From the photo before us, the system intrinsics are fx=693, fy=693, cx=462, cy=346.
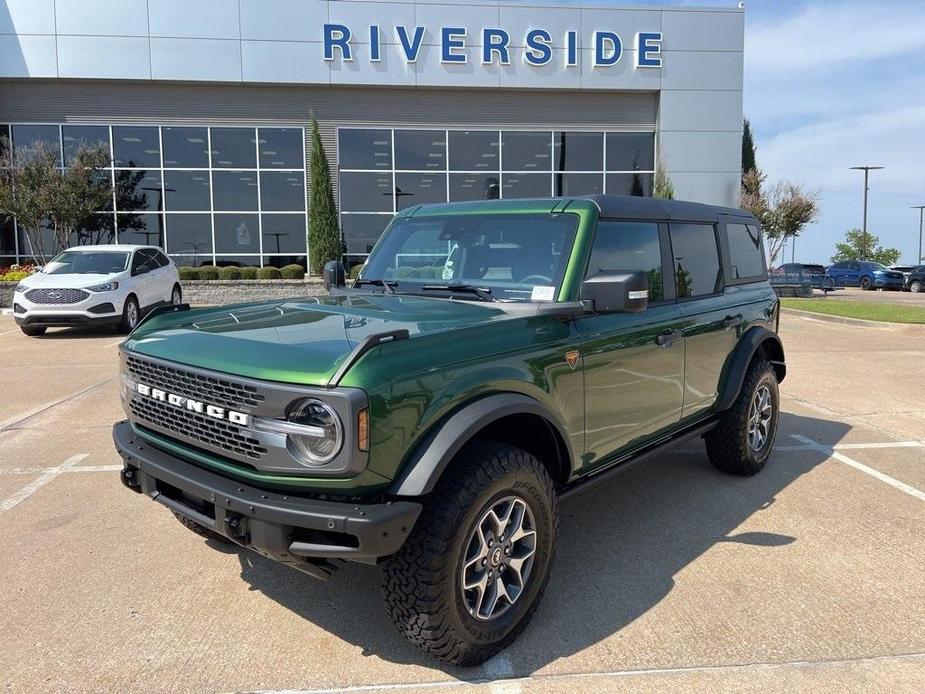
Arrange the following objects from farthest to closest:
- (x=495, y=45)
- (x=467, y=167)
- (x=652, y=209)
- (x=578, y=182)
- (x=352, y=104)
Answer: (x=578, y=182) → (x=467, y=167) → (x=352, y=104) → (x=495, y=45) → (x=652, y=209)

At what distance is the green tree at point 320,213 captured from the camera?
71.4ft

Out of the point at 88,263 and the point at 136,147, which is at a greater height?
the point at 136,147

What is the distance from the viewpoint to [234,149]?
73.9 ft

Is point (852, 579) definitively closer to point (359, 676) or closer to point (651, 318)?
point (651, 318)

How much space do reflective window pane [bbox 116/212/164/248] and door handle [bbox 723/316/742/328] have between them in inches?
857

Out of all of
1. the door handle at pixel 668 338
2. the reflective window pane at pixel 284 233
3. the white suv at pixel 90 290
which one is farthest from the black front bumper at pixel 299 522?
the reflective window pane at pixel 284 233

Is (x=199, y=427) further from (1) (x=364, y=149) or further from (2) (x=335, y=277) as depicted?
(1) (x=364, y=149)

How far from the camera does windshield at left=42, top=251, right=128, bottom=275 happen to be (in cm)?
1327

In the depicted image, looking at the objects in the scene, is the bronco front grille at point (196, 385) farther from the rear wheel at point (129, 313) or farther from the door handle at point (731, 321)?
the rear wheel at point (129, 313)

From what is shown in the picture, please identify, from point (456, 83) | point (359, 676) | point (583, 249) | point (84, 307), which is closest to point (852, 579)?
point (583, 249)

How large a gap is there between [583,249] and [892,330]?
13.5 meters

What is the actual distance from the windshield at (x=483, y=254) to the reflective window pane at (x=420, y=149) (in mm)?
19575

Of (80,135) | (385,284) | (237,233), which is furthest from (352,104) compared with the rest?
(385,284)

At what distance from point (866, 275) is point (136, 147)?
111 ft
